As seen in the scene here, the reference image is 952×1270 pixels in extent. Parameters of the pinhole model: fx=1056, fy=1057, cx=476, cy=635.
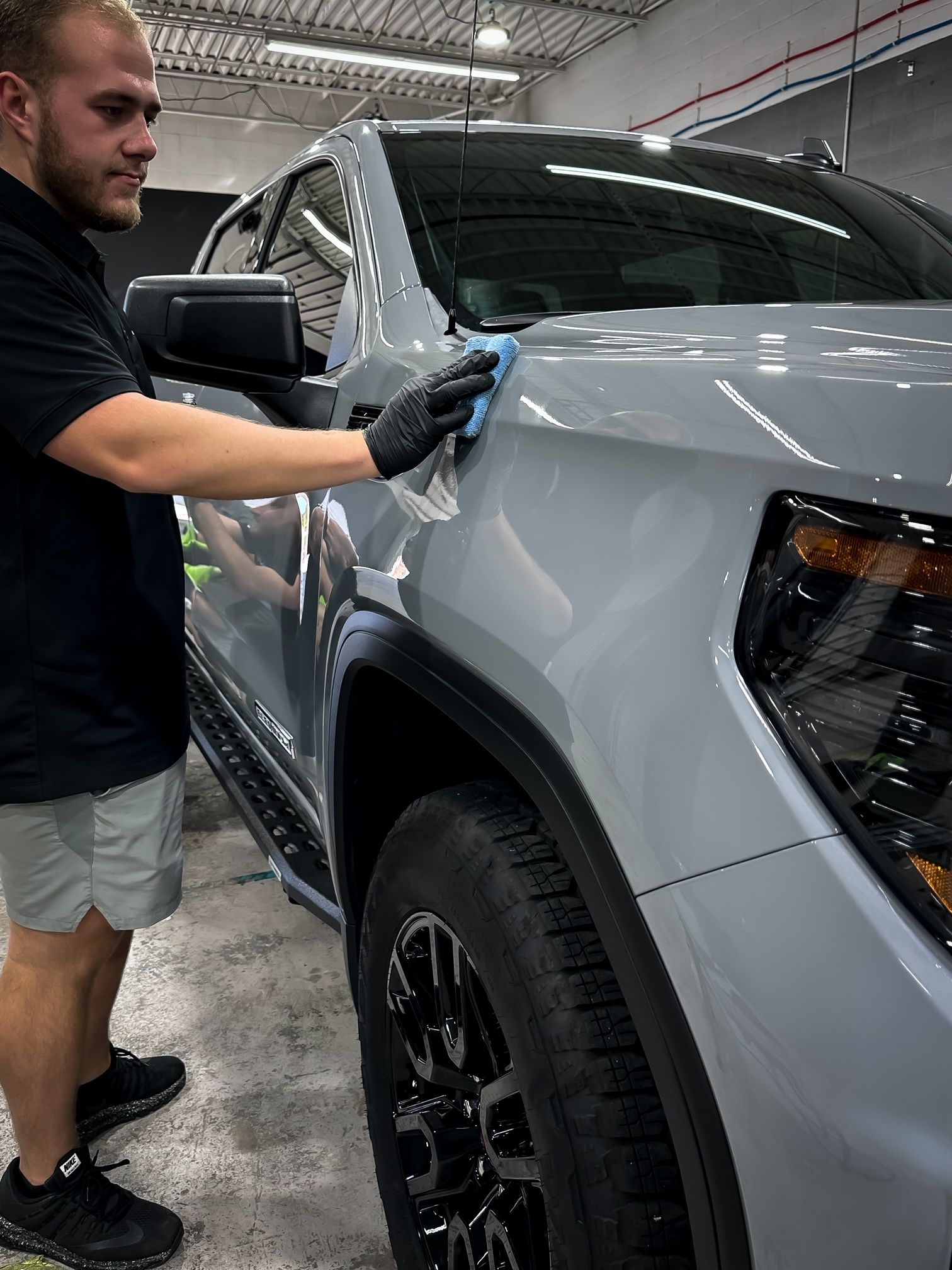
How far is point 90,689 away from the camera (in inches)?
61.7

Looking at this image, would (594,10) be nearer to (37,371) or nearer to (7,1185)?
(37,371)

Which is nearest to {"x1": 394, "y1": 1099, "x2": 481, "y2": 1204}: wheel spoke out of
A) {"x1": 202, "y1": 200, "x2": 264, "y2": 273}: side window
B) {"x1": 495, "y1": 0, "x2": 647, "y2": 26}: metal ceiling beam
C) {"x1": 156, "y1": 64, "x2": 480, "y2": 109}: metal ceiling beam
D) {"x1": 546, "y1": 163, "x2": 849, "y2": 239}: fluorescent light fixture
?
{"x1": 546, "y1": 163, "x2": 849, "y2": 239}: fluorescent light fixture

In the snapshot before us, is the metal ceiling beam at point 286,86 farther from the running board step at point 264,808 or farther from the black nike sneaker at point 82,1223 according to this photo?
the black nike sneaker at point 82,1223

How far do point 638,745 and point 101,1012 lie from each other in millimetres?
1524

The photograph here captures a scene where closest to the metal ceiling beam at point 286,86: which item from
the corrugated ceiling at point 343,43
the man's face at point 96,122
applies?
the corrugated ceiling at point 343,43

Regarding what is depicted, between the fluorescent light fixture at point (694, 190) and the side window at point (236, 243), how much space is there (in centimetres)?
107

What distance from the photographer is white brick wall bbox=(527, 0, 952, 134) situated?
54.3 inches

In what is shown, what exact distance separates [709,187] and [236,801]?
1549 millimetres

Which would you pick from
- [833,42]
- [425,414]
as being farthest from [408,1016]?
[833,42]

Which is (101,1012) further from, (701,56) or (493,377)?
(701,56)

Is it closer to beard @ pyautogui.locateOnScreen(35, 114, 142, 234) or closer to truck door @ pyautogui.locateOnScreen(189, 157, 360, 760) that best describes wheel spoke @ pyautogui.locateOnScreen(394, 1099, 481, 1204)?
truck door @ pyautogui.locateOnScreen(189, 157, 360, 760)

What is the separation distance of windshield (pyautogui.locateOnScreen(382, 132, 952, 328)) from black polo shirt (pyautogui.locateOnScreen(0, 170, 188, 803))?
544mm

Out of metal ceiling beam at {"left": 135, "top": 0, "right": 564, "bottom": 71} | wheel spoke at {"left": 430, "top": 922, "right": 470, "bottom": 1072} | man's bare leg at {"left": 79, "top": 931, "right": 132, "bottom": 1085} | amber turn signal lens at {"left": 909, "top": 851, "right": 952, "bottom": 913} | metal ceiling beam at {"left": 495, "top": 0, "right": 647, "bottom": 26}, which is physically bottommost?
man's bare leg at {"left": 79, "top": 931, "right": 132, "bottom": 1085}

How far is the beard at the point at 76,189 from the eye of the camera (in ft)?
4.75
